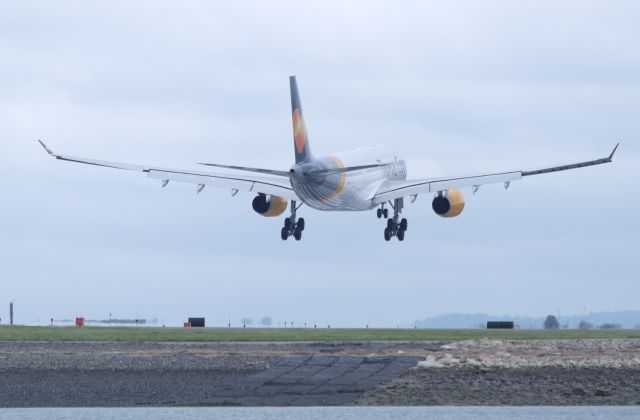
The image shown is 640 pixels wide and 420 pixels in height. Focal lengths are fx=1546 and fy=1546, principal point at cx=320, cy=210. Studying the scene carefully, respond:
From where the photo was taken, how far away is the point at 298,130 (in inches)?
3863

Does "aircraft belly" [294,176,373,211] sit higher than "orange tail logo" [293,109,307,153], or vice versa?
"orange tail logo" [293,109,307,153]

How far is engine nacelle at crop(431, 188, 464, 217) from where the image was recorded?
99.2m

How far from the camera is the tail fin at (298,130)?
96.7 m

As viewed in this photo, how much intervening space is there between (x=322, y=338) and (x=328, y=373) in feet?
64.7

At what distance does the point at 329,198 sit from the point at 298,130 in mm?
5084
